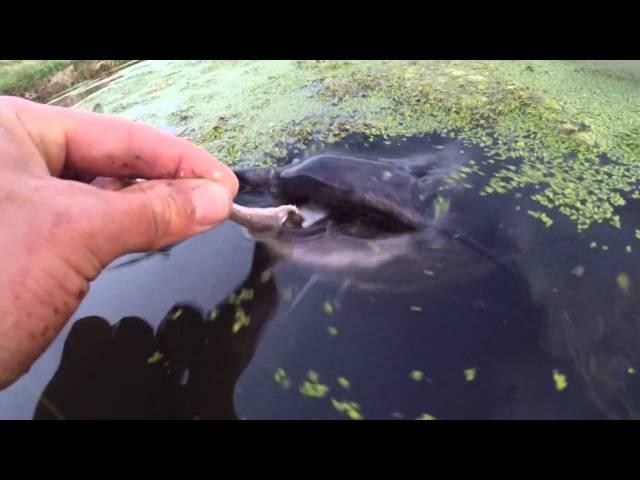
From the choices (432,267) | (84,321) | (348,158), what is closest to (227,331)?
(84,321)

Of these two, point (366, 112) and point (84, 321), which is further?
point (366, 112)

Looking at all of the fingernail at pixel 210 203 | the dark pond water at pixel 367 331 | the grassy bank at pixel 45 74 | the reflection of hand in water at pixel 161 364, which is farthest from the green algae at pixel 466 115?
the grassy bank at pixel 45 74

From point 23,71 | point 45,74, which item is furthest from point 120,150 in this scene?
point 23,71

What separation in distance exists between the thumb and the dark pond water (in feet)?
1.08

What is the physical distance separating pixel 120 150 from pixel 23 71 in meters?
7.88

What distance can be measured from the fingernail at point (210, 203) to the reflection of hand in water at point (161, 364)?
308mm

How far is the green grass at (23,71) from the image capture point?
315 inches

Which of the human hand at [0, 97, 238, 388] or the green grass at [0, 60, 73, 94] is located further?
the green grass at [0, 60, 73, 94]

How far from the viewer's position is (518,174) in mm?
2469

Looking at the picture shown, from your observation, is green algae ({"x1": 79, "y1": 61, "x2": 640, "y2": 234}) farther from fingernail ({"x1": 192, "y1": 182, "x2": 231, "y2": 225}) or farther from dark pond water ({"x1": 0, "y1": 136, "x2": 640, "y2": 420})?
fingernail ({"x1": 192, "y1": 182, "x2": 231, "y2": 225})

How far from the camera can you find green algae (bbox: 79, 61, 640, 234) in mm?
2480

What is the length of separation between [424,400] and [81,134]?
4.96 feet

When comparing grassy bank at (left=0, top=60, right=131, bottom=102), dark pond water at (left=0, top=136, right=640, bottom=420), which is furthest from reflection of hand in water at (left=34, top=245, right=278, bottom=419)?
grassy bank at (left=0, top=60, right=131, bottom=102)
